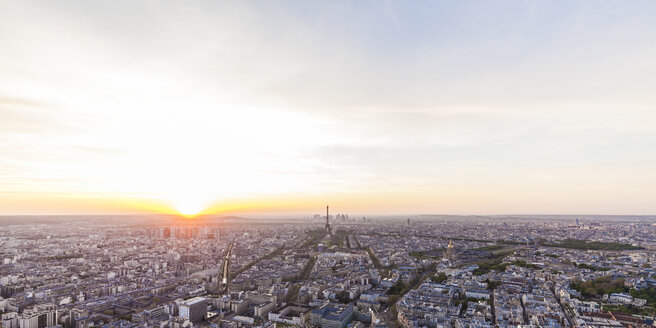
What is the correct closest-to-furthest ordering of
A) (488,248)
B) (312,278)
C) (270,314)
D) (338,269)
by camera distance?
(270,314)
(312,278)
(338,269)
(488,248)

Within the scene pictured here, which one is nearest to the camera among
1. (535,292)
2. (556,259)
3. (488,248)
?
(535,292)

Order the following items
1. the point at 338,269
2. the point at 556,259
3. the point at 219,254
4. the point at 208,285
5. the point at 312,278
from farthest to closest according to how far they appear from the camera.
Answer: the point at 219,254, the point at 556,259, the point at 338,269, the point at 312,278, the point at 208,285

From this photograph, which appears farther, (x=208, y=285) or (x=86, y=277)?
A: (x=86, y=277)

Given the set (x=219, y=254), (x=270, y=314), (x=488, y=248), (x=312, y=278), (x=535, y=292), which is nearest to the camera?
(x=270, y=314)

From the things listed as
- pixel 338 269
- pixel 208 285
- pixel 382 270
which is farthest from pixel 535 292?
pixel 208 285

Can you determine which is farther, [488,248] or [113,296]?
[488,248]

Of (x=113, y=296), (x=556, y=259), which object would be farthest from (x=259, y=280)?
(x=556, y=259)

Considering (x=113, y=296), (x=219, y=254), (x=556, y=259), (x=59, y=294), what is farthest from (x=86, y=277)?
(x=556, y=259)

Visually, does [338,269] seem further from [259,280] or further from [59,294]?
[59,294]
